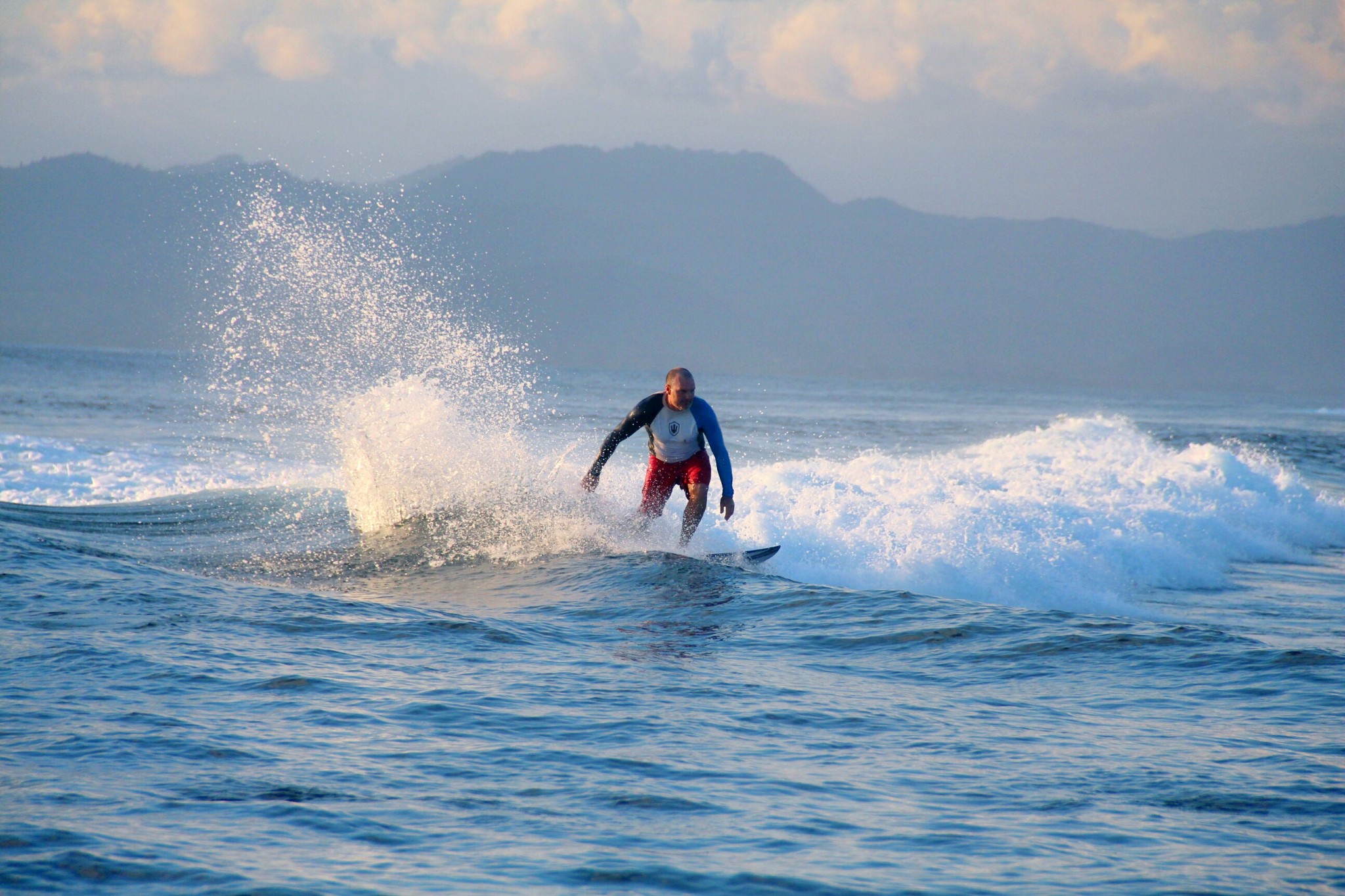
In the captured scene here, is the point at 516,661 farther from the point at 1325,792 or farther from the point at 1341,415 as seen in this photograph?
the point at 1341,415

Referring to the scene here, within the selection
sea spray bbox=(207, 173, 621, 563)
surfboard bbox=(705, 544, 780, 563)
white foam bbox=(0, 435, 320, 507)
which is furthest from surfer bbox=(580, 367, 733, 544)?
white foam bbox=(0, 435, 320, 507)

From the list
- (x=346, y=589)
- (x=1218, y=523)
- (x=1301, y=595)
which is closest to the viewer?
(x=346, y=589)

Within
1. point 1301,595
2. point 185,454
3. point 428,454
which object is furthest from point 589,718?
point 185,454

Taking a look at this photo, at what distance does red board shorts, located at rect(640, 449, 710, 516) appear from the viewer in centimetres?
1017

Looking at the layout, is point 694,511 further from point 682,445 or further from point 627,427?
point 627,427

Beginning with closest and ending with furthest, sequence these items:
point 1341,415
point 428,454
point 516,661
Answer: point 516,661 < point 428,454 < point 1341,415

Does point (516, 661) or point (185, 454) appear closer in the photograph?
point (516, 661)

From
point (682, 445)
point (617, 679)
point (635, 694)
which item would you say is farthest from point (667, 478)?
point (635, 694)

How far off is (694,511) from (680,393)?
3.80 ft

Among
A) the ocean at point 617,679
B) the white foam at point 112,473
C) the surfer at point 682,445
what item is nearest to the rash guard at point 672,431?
the surfer at point 682,445

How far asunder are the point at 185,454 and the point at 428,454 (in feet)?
36.2

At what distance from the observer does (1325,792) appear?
14.7 ft

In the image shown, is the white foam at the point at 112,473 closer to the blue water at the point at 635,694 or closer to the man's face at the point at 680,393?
the blue water at the point at 635,694

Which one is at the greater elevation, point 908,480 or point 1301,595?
point 908,480
